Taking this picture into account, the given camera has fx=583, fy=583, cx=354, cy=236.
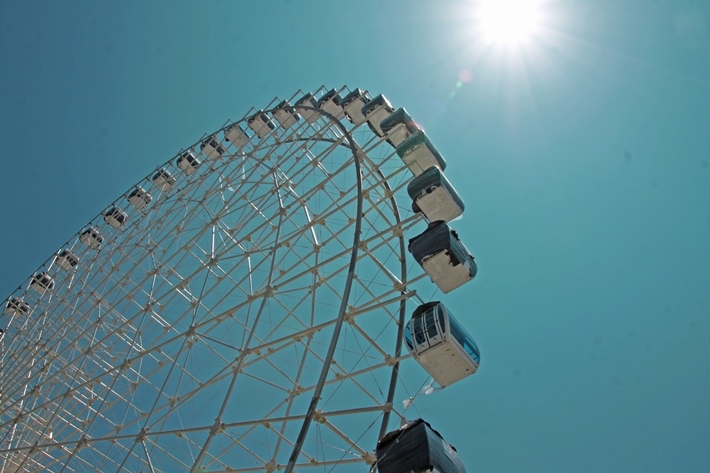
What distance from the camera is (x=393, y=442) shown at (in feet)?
25.9

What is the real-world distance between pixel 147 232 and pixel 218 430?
9.51 metres

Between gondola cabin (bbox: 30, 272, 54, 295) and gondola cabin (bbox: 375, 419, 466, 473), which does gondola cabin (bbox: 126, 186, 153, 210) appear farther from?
gondola cabin (bbox: 375, 419, 466, 473)

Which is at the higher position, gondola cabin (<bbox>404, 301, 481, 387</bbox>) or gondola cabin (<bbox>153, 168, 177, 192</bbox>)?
gondola cabin (<bbox>153, 168, 177, 192</bbox>)

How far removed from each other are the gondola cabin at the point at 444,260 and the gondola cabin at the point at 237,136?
378 inches

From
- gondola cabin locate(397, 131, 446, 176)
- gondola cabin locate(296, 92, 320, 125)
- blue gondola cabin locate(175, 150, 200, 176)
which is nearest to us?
gondola cabin locate(397, 131, 446, 176)

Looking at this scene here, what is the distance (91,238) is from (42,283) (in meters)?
2.26

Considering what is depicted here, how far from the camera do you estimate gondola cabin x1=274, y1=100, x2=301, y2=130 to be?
17.0 meters

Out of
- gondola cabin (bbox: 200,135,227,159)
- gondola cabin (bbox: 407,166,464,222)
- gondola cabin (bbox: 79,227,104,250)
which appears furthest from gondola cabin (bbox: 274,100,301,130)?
gondola cabin (bbox: 79,227,104,250)

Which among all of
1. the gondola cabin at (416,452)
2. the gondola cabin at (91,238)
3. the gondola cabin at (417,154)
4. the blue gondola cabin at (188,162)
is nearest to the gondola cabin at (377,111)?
the gondola cabin at (417,154)

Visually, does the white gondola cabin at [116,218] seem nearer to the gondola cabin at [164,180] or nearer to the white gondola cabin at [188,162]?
the gondola cabin at [164,180]

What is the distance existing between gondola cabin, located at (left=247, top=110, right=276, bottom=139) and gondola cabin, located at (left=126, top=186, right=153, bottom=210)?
472cm

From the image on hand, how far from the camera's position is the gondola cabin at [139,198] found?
19.8 meters

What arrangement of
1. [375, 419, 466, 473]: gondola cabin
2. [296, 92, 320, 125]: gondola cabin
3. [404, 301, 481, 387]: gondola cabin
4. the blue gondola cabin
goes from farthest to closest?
the blue gondola cabin → [296, 92, 320, 125]: gondola cabin → [404, 301, 481, 387]: gondola cabin → [375, 419, 466, 473]: gondola cabin

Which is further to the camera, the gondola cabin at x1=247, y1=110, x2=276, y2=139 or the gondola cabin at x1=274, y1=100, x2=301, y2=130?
the gondola cabin at x1=247, y1=110, x2=276, y2=139
